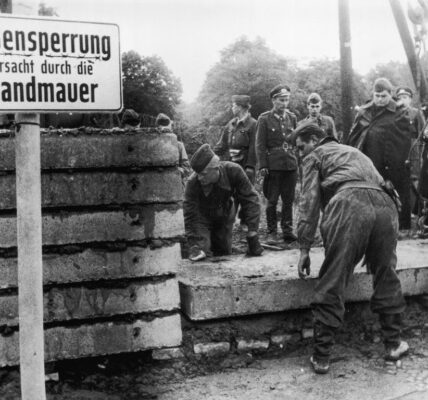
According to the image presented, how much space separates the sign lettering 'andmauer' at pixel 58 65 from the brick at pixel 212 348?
2.48 m

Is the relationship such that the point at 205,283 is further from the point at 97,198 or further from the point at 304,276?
the point at 97,198

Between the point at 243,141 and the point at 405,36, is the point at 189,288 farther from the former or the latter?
the point at 405,36

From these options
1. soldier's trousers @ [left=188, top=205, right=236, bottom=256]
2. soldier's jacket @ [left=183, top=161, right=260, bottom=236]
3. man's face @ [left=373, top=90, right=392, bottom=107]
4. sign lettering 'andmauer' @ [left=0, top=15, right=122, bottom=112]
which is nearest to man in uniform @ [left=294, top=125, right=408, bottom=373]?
soldier's jacket @ [left=183, top=161, right=260, bottom=236]

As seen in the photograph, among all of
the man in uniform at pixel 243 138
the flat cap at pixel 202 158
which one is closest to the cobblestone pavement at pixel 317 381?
the flat cap at pixel 202 158

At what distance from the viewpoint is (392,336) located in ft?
14.8

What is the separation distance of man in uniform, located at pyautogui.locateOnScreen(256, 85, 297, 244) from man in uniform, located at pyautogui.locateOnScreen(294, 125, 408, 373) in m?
2.93

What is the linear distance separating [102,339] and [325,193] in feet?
6.73

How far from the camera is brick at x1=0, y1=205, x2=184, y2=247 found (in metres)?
3.83

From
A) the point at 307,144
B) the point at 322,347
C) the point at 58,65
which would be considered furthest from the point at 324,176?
the point at 58,65

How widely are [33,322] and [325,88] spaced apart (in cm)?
1714

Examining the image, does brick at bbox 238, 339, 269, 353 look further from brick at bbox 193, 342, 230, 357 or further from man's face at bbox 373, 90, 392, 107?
man's face at bbox 373, 90, 392, 107

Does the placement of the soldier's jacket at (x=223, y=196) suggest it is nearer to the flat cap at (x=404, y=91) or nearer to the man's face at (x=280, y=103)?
the man's face at (x=280, y=103)

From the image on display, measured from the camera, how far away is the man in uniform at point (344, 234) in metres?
4.23

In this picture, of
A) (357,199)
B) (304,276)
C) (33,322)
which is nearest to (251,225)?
(304,276)
